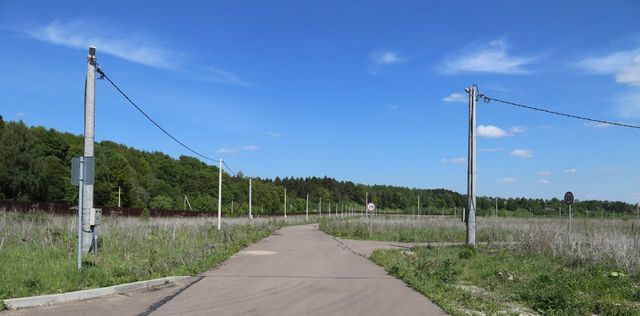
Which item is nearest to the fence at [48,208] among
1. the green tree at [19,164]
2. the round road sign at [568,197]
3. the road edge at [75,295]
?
the road edge at [75,295]

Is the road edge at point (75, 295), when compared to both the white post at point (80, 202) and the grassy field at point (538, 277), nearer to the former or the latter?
the white post at point (80, 202)

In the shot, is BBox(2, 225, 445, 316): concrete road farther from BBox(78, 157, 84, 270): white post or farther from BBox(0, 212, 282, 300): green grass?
BBox(78, 157, 84, 270): white post

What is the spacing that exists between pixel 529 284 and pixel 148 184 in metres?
95.3

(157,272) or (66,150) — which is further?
(66,150)

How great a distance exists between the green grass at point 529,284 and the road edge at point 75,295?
6.23 metres

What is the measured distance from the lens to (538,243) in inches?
776

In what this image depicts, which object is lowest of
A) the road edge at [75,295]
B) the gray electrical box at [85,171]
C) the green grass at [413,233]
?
the green grass at [413,233]

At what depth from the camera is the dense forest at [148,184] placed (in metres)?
72.3

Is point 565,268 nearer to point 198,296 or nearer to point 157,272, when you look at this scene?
point 198,296

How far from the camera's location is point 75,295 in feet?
33.7

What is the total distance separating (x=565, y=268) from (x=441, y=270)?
3.44m

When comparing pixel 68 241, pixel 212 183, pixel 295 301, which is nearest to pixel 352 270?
pixel 295 301

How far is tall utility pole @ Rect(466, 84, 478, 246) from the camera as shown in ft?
78.7

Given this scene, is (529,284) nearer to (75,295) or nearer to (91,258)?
(75,295)
